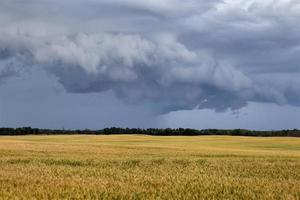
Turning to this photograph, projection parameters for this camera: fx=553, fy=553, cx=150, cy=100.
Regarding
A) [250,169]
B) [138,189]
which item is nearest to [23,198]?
[138,189]

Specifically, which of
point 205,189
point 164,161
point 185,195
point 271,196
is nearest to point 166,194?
point 185,195

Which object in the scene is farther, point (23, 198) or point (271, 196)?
point (271, 196)

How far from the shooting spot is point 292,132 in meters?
158

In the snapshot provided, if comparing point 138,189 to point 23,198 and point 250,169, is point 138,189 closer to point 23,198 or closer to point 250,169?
point 23,198

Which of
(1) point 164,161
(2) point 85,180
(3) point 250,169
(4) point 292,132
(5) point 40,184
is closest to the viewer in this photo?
(5) point 40,184

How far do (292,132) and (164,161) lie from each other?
127 metres

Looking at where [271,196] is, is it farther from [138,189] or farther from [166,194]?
[138,189]

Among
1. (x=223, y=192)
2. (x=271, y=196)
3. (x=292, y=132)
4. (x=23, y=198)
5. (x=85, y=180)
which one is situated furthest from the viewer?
(x=292, y=132)

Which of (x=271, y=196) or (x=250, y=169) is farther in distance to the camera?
(x=250, y=169)

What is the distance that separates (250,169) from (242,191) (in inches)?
473

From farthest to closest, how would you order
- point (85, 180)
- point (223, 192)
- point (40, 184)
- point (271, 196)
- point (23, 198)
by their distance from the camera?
point (85, 180), point (40, 184), point (223, 192), point (271, 196), point (23, 198)

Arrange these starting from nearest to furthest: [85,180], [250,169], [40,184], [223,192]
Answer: [223,192]
[40,184]
[85,180]
[250,169]

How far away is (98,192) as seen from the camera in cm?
1834

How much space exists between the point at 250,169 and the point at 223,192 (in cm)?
1234
